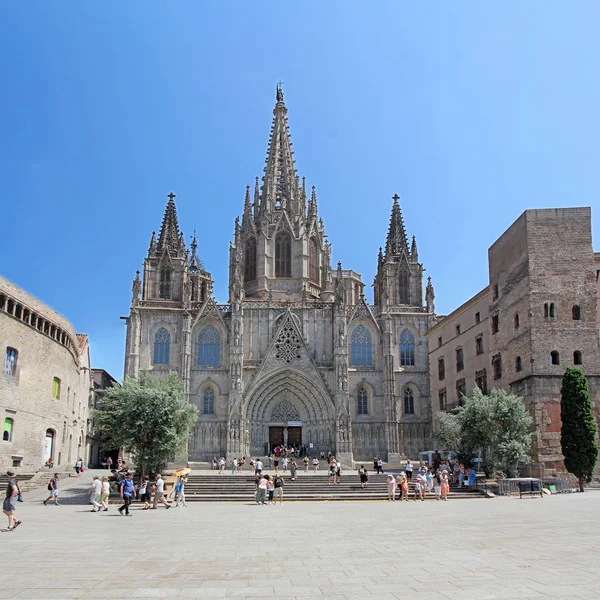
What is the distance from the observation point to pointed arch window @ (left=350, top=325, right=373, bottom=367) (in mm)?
54438

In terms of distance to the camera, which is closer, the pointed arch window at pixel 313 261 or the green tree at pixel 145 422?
the green tree at pixel 145 422

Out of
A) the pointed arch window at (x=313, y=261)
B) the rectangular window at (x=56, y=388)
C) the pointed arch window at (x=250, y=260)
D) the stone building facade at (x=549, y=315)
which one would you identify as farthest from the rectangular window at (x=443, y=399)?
the rectangular window at (x=56, y=388)

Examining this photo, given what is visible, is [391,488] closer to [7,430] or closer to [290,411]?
[7,430]

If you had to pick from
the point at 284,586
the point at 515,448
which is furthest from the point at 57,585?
the point at 515,448

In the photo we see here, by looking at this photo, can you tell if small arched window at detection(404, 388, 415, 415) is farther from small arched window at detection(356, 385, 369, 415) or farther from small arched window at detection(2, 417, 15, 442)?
small arched window at detection(2, 417, 15, 442)

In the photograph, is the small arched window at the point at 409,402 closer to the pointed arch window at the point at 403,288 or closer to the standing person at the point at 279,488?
the pointed arch window at the point at 403,288

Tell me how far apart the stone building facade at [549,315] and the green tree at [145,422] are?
672 inches

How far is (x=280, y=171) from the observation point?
2534 inches

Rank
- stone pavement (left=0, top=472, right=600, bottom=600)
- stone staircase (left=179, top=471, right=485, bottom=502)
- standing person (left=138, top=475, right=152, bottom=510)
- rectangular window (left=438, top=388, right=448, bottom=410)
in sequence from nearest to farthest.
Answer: stone pavement (left=0, top=472, right=600, bottom=600) < standing person (left=138, top=475, right=152, bottom=510) < stone staircase (left=179, top=471, right=485, bottom=502) < rectangular window (left=438, top=388, right=448, bottom=410)

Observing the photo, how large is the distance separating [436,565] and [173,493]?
2031cm

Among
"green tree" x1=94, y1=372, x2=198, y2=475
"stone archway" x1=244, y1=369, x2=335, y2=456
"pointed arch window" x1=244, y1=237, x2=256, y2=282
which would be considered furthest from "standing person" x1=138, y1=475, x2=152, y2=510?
"pointed arch window" x1=244, y1=237, x2=256, y2=282

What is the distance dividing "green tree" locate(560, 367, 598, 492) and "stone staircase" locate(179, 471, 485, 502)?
446cm

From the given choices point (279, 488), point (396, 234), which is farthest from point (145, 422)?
point (396, 234)

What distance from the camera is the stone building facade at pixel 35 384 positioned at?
34250 mm
